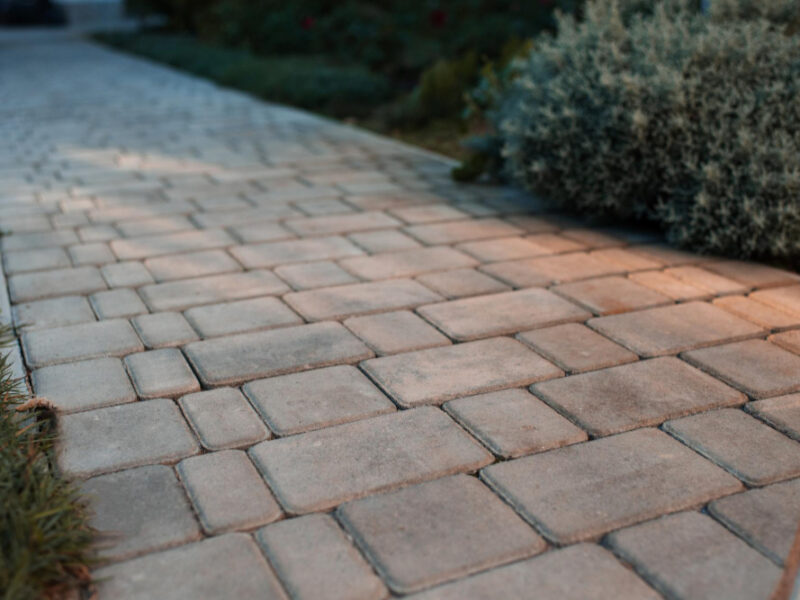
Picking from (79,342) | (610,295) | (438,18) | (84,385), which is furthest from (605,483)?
(438,18)

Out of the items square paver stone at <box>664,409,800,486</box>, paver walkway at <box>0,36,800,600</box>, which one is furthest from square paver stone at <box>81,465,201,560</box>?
square paver stone at <box>664,409,800,486</box>

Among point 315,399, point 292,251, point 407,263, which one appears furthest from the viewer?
point 292,251

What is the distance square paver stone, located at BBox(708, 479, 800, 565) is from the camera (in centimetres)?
182

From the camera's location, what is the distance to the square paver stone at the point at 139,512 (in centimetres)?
182

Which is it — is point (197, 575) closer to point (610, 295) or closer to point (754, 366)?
point (754, 366)

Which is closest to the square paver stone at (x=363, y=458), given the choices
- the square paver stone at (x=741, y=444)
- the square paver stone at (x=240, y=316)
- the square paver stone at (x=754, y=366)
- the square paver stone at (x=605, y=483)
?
the square paver stone at (x=605, y=483)

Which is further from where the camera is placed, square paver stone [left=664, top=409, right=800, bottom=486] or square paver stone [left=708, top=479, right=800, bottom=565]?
square paver stone [left=664, top=409, right=800, bottom=486]

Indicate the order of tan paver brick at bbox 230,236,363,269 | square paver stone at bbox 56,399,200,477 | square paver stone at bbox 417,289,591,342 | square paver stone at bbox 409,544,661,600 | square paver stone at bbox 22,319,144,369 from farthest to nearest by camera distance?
tan paver brick at bbox 230,236,363,269 < square paver stone at bbox 417,289,591,342 < square paver stone at bbox 22,319,144,369 < square paver stone at bbox 56,399,200,477 < square paver stone at bbox 409,544,661,600

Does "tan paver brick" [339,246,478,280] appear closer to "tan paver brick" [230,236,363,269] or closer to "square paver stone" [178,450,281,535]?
"tan paver brick" [230,236,363,269]

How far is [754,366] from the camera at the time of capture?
2.68 m

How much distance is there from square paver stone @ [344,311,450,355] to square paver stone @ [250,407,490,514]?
473mm

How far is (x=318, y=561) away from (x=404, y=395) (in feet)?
2.59

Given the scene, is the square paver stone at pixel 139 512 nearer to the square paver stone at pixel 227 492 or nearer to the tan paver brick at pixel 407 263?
the square paver stone at pixel 227 492

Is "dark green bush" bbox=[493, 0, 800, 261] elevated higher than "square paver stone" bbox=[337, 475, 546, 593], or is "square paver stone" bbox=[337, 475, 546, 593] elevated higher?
"dark green bush" bbox=[493, 0, 800, 261]
